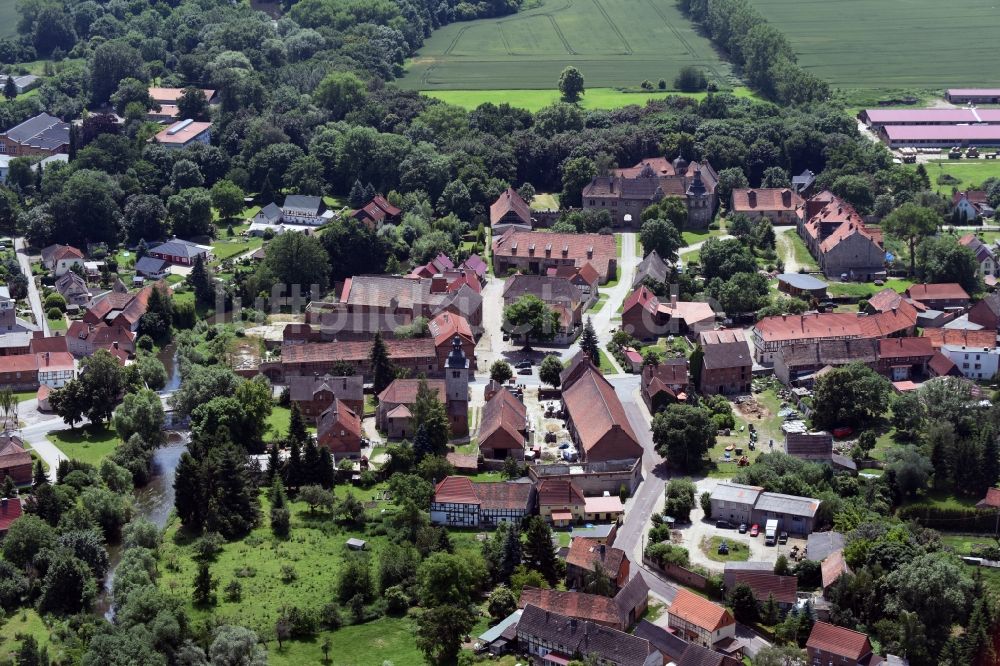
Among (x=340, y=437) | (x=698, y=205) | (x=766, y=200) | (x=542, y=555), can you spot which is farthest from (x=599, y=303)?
(x=542, y=555)

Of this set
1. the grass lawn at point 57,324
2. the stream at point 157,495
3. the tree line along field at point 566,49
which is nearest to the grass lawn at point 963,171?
the tree line along field at point 566,49

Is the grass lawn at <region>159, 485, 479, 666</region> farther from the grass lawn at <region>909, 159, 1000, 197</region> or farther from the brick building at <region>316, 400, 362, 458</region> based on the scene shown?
the grass lawn at <region>909, 159, 1000, 197</region>

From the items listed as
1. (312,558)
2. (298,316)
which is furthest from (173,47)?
(312,558)

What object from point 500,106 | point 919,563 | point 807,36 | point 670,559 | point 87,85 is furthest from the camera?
point 807,36

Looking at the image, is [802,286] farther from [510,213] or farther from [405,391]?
[405,391]

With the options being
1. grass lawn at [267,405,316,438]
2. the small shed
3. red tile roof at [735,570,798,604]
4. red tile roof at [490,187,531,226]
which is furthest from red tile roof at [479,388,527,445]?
red tile roof at [490,187,531,226]

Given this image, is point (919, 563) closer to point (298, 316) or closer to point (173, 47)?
point (298, 316)
